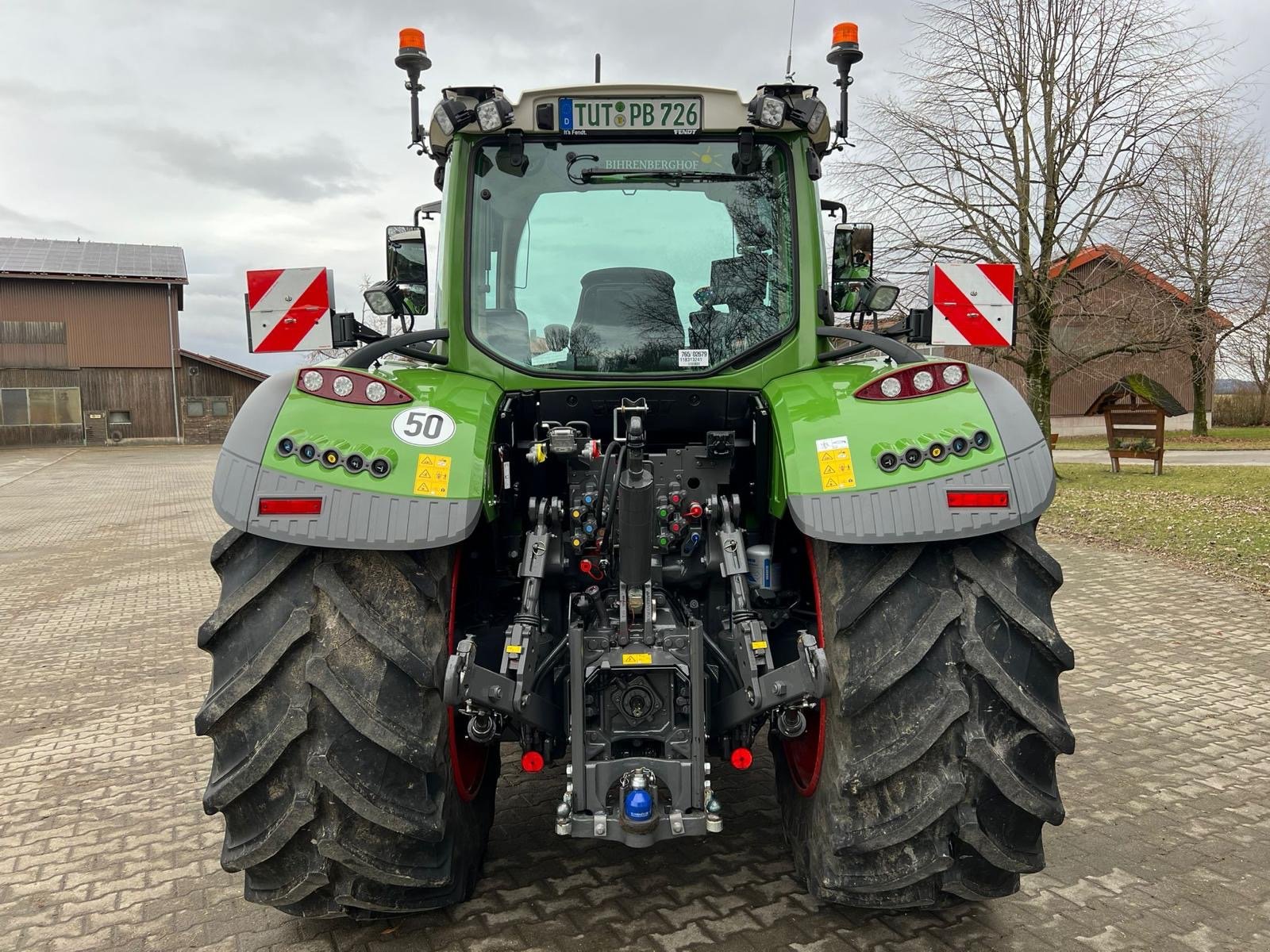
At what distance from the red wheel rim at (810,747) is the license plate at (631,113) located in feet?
5.43

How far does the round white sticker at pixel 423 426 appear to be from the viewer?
2.77 metres

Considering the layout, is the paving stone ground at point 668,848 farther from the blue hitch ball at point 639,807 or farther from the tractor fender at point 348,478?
the tractor fender at point 348,478

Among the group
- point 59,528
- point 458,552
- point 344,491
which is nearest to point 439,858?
point 458,552

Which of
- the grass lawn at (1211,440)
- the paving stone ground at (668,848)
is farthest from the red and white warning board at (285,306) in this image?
the grass lawn at (1211,440)

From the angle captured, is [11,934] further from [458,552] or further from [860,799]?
[860,799]

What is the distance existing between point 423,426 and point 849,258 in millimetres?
2060

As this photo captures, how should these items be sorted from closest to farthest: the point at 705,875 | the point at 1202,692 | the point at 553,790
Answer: the point at 705,875
the point at 553,790
the point at 1202,692

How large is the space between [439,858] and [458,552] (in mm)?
926

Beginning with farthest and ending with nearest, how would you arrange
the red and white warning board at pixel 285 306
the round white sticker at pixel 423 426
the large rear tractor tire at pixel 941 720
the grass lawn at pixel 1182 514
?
1. the grass lawn at pixel 1182 514
2. the red and white warning board at pixel 285 306
3. the round white sticker at pixel 423 426
4. the large rear tractor tire at pixel 941 720

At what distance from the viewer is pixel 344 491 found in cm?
262

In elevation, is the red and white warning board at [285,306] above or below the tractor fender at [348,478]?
above

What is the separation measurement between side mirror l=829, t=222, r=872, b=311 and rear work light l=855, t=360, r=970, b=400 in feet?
3.41

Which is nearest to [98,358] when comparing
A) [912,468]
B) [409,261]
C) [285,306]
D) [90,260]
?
[90,260]

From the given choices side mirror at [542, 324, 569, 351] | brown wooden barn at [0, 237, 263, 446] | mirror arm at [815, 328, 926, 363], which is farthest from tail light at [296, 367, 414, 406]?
brown wooden barn at [0, 237, 263, 446]
